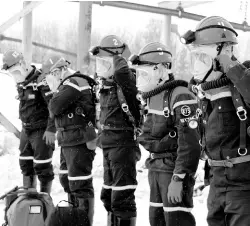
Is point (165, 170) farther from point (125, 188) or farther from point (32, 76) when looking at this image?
point (32, 76)

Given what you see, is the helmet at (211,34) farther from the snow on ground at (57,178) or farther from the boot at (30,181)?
the boot at (30,181)

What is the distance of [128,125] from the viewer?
15.6 feet

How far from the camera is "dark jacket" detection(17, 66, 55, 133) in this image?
6340 mm

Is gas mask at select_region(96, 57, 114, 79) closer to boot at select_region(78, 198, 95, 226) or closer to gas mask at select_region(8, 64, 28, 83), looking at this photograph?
boot at select_region(78, 198, 95, 226)

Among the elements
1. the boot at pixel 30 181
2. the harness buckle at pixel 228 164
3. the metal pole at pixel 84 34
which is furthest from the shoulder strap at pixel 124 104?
the metal pole at pixel 84 34

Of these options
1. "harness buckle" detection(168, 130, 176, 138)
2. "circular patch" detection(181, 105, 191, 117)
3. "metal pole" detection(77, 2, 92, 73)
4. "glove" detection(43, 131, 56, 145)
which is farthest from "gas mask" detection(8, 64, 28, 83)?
"circular patch" detection(181, 105, 191, 117)

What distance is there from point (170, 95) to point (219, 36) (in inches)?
33.0

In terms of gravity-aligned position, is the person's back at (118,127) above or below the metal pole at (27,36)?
below

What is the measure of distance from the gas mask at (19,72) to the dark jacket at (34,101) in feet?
0.20

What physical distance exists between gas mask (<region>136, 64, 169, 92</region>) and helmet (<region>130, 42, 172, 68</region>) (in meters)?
0.05

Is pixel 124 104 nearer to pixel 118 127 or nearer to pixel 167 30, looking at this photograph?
pixel 118 127

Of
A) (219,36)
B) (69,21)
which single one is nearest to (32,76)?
(219,36)

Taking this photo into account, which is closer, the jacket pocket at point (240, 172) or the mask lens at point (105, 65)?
the jacket pocket at point (240, 172)

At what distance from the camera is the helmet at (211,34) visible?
309cm
